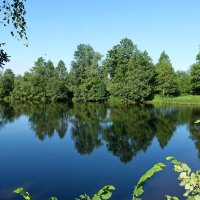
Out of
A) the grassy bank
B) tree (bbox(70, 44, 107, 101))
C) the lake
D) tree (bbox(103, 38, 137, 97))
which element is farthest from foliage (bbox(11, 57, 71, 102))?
the lake

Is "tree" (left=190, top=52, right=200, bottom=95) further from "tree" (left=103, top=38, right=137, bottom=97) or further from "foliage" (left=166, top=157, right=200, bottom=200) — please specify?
"foliage" (left=166, top=157, right=200, bottom=200)

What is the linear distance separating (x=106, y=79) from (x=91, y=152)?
54.9 metres

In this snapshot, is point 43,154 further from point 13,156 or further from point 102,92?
point 102,92

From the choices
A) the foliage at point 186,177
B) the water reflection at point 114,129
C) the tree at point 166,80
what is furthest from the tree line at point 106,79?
the foliage at point 186,177

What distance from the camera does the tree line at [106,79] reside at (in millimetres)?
73688

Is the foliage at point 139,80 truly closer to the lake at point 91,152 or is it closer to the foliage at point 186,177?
the lake at point 91,152

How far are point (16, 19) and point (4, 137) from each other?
31.4 m

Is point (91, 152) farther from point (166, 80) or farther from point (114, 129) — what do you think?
point (166, 80)

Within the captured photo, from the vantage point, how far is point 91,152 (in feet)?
94.8

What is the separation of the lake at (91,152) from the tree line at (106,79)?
26.1 meters

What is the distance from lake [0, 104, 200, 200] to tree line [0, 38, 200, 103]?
85.6 feet

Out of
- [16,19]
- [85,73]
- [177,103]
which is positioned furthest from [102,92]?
[16,19]

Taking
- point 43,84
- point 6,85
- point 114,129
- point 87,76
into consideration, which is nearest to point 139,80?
point 87,76

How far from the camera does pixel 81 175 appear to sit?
73.3 feet
